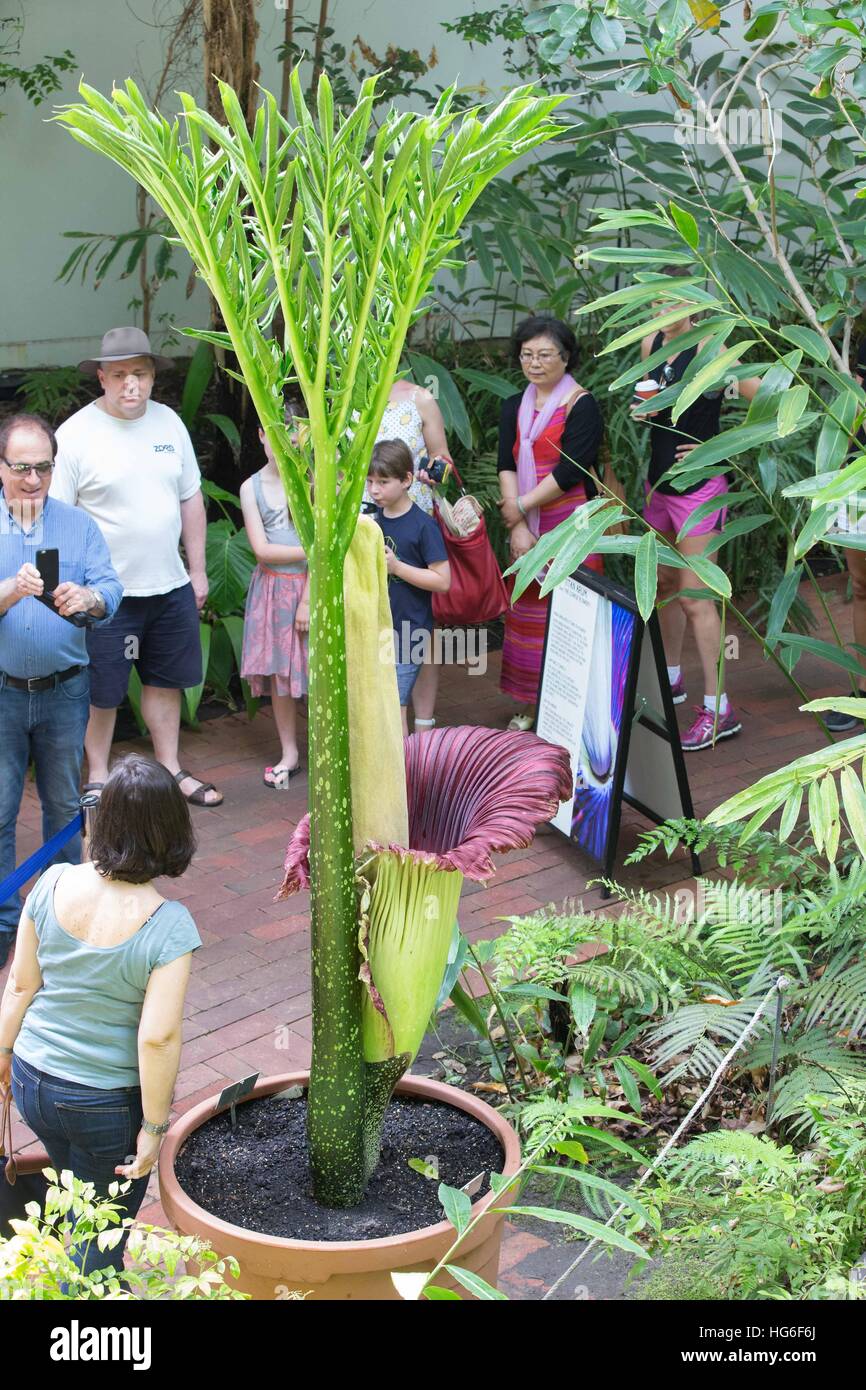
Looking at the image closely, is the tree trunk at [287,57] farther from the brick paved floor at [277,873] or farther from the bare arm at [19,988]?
the bare arm at [19,988]

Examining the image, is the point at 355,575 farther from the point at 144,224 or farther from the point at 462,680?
the point at 144,224

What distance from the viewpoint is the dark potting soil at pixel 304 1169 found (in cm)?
272

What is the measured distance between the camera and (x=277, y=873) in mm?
5277

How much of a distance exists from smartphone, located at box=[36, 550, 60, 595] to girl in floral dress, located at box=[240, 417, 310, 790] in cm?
149

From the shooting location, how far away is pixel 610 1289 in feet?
10.5

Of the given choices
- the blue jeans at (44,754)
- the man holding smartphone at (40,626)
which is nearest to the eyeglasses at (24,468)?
the man holding smartphone at (40,626)

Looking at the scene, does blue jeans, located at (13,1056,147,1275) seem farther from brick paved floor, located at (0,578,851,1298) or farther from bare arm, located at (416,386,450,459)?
bare arm, located at (416,386,450,459)

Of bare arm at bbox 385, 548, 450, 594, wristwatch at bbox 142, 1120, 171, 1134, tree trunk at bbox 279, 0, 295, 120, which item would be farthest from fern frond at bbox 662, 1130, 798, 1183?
tree trunk at bbox 279, 0, 295, 120

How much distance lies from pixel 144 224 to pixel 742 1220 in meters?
6.73

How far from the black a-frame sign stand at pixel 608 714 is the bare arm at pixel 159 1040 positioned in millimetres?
2306

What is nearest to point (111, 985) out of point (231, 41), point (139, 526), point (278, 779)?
point (139, 526)

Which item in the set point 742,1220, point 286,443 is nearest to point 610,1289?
point 742,1220

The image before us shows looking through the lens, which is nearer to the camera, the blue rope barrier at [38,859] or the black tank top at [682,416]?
the blue rope barrier at [38,859]

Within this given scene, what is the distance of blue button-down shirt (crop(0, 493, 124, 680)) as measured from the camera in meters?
4.37
